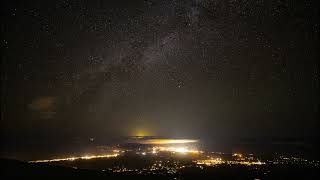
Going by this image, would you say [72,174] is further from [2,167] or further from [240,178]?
[240,178]

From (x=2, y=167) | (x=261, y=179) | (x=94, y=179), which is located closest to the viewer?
(x=94, y=179)

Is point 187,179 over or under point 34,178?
under

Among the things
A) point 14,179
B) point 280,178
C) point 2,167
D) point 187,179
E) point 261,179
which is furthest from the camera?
point 280,178

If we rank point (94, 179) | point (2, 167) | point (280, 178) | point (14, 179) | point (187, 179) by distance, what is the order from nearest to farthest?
point (14, 179) < point (94, 179) < point (2, 167) < point (187, 179) < point (280, 178)

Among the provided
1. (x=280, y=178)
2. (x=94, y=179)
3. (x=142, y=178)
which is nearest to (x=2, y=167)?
(x=94, y=179)

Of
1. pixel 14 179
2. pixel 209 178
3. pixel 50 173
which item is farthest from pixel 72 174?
pixel 209 178

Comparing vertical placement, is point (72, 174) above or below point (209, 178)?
above

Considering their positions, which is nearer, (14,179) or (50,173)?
(14,179)

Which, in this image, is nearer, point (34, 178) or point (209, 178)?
point (34, 178)

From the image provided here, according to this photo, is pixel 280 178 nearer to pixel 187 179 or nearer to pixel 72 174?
pixel 187 179
